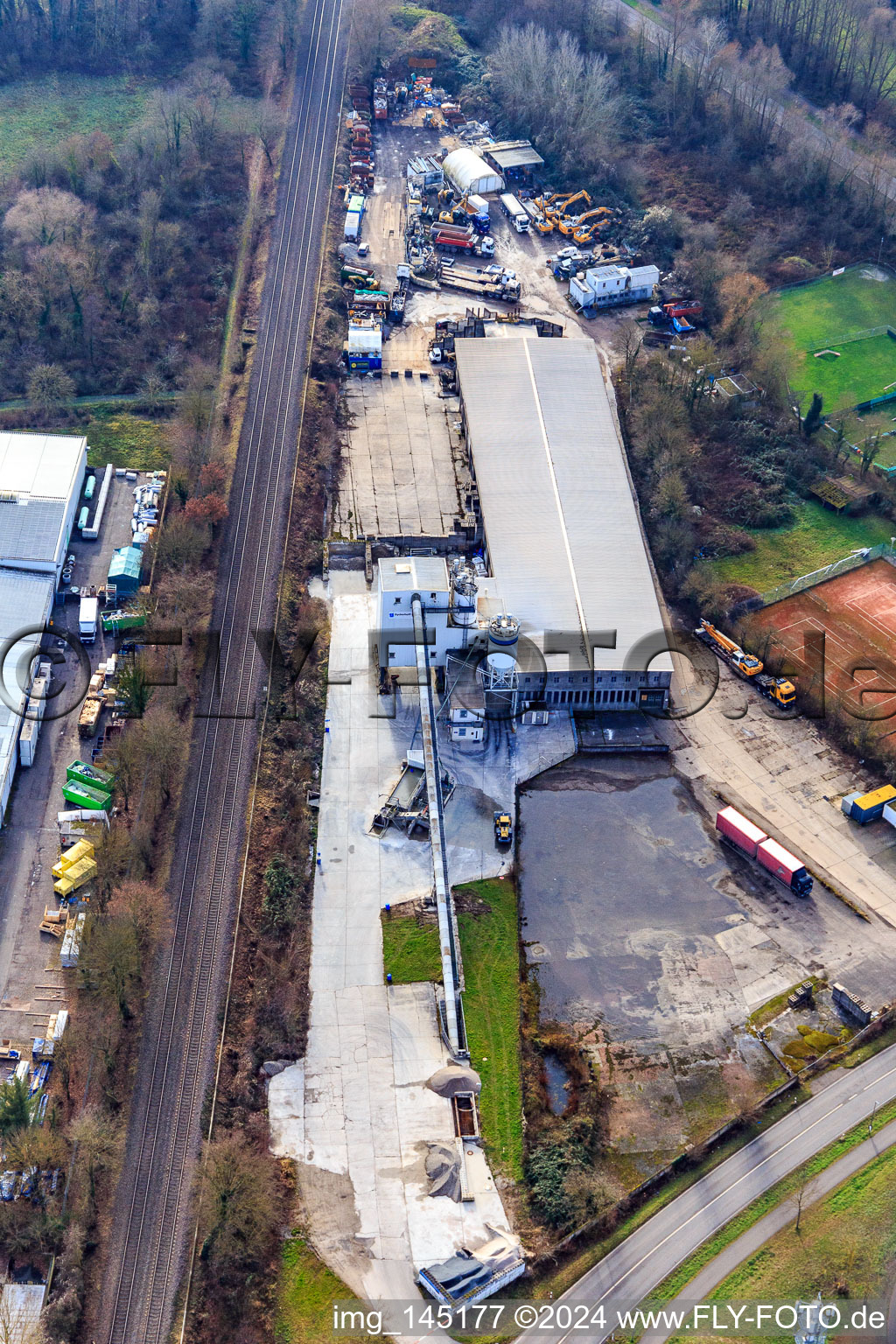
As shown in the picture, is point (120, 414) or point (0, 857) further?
point (120, 414)

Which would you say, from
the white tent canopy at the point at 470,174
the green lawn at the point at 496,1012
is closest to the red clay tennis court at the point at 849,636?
the green lawn at the point at 496,1012

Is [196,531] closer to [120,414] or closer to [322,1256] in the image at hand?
[120,414]

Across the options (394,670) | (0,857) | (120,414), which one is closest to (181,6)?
(120,414)

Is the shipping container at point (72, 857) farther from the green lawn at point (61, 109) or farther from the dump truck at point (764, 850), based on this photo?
the green lawn at point (61, 109)

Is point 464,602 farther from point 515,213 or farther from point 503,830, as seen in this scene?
point 515,213

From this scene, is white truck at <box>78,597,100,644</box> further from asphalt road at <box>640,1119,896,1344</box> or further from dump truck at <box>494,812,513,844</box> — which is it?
asphalt road at <box>640,1119,896,1344</box>

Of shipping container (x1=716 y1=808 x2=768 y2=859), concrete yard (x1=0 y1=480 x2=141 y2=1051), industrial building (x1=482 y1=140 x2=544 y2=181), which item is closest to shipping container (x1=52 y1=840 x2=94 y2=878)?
concrete yard (x1=0 y1=480 x2=141 y2=1051)
